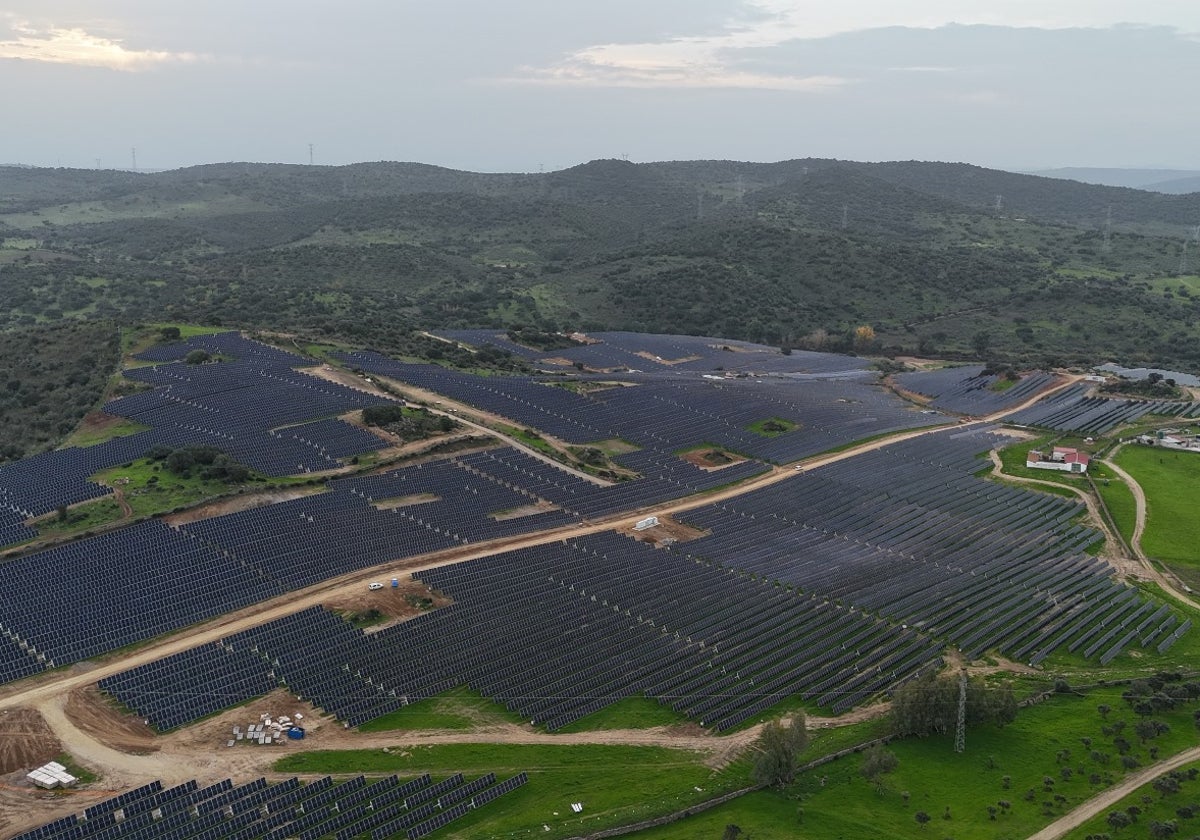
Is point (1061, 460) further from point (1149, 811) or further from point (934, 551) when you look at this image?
point (1149, 811)

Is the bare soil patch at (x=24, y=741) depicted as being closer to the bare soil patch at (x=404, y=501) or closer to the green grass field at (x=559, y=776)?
the green grass field at (x=559, y=776)

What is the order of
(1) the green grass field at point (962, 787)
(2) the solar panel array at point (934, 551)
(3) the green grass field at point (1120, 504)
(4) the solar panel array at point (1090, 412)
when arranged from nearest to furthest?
1. (1) the green grass field at point (962, 787)
2. (2) the solar panel array at point (934, 551)
3. (3) the green grass field at point (1120, 504)
4. (4) the solar panel array at point (1090, 412)

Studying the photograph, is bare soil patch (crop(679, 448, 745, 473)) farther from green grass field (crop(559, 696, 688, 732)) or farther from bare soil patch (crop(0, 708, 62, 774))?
bare soil patch (crop(0, 708, 62, 774))

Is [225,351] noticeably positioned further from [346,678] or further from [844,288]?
[844,288]

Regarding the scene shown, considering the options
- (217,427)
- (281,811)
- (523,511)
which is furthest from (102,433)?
(281,811)

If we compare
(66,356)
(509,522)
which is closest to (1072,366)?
(509,522)

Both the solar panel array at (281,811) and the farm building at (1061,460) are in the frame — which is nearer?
the solar panel array at (281,811)

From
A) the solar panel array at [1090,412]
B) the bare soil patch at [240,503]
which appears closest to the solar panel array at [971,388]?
the solar panel array at [1090,412]
